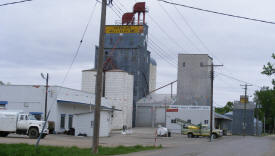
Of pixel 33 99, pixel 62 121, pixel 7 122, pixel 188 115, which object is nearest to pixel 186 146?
pixel 7 122

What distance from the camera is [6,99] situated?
48344 millimetres

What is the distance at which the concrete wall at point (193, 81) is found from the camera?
283ft

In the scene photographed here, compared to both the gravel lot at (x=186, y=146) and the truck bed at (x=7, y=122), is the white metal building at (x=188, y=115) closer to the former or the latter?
the gravel lot at (x=186, y=146)

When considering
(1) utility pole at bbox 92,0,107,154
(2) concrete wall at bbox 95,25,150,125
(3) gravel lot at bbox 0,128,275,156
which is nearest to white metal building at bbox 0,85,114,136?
(3) gravel lot at bbox 0,128,275,156

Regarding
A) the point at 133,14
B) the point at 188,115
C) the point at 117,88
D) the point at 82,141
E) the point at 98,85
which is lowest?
the point at 82,141

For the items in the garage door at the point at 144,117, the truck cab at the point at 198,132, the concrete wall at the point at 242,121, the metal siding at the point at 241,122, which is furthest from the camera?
the metal siding at the point at 241,122

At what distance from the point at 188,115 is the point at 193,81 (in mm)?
15502

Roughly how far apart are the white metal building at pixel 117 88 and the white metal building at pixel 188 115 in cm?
770

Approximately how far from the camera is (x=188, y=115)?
72.4 metres

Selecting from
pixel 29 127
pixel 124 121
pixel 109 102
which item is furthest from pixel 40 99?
pixel 124 121

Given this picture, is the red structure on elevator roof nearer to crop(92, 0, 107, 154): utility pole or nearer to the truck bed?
the truck bed

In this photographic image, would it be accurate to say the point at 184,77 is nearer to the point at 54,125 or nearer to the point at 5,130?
the point at 54,125

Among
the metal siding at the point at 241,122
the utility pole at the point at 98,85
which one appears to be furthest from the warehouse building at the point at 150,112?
the utility pole at the point at 98,85

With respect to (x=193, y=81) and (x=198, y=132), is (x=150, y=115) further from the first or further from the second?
(x=198, y=132)
